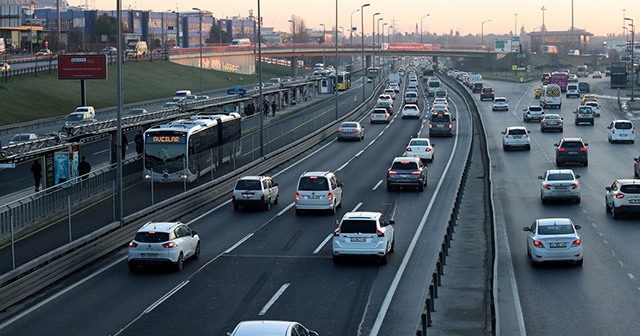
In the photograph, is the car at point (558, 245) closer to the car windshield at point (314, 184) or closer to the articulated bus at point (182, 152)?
the car windshield at point (314, 184)

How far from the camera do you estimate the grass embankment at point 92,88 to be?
91188 mm

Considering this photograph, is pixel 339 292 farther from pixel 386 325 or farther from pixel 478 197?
pixel 478 197

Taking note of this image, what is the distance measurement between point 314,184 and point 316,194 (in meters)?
0.46

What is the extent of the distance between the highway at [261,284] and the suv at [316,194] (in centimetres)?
46

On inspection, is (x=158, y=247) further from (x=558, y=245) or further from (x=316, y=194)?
(x=316, y=194)

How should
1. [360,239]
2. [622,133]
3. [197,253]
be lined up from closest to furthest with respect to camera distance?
1. [360,239]
2. [197,253]
3. [622,133]

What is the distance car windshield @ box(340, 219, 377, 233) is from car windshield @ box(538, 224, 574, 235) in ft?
14.6

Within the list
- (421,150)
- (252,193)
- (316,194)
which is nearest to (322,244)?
(316,194)

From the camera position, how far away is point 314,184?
37.1 m

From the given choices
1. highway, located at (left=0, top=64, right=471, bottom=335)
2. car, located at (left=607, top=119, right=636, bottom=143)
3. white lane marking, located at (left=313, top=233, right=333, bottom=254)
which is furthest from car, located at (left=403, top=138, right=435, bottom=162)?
white lane marking, located at (left=313, top=233, right=333, bottom=254)

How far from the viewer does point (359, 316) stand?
2170cm

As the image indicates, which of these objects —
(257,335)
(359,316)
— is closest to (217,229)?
(359,316)

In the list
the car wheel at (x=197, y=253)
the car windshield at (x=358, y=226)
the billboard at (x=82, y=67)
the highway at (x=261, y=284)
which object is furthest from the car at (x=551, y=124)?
the car wheel at (x=197, y=253)

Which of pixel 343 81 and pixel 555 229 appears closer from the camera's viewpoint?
pixel 555 229
